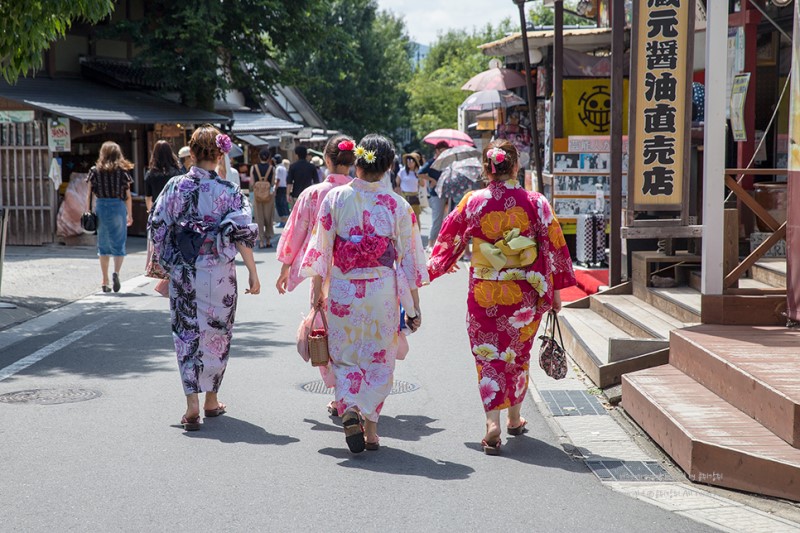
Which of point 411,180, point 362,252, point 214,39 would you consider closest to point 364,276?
point 362,252

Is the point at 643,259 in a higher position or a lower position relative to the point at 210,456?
higher

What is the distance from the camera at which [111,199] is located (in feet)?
43.9

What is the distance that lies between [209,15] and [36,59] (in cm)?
1363

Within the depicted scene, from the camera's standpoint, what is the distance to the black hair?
6.37 meters

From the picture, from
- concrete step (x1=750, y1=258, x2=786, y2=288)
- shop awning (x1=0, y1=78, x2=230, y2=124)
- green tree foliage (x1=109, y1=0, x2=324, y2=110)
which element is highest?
green tree foliage (x1=109, y1=0, x2=324, y2=110)

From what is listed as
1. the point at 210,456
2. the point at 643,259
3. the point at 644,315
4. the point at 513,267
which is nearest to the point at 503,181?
the point at 513,267

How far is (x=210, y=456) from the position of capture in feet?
19.8

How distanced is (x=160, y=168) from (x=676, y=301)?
7.02m

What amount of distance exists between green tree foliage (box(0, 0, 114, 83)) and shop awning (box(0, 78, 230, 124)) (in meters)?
8.11

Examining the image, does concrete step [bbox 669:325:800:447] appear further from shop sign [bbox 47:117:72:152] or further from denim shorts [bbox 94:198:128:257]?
shop sign [bbox 47:117:72:152]

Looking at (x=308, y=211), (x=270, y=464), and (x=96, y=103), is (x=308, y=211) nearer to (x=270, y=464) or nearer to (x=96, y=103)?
(x=270, y=464)

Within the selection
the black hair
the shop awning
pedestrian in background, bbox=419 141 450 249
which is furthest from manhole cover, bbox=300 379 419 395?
the shop awning

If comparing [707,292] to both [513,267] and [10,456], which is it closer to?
[513,267]

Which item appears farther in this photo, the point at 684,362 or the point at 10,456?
the point at 684,362
